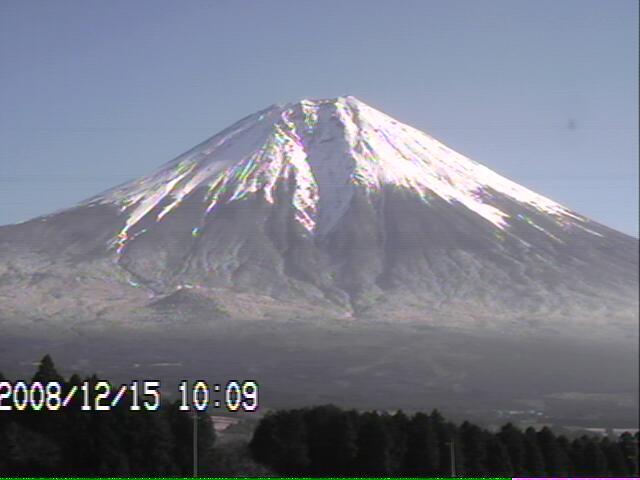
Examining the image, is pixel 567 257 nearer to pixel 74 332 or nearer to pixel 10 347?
pixel 74 332

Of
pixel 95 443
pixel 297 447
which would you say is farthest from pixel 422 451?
pixel 95 443

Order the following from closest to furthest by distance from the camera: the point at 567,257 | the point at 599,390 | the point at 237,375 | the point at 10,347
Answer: the point at 599,390 < the point at 10,347 < the point at 237,375 < the point at 567,257

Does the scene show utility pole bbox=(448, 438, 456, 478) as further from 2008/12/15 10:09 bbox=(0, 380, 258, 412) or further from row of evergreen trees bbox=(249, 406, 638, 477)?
2008/12/15 10:09 bbox=(0, 380, 258, 412)

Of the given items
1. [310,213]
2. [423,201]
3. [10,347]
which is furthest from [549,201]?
[10,347]

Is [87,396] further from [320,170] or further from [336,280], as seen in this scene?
[320,170]

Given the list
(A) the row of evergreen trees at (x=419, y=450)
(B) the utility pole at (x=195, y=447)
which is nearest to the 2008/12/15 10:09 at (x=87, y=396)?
(B) the utility pole at (x=195, y=447)

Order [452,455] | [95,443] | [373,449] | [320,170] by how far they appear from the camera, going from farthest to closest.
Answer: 1. [320,170]
2. [373,449]
3. [452,455]
4. [95,443]

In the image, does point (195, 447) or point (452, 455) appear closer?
point (195, 447)
